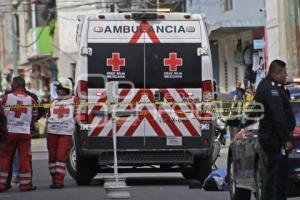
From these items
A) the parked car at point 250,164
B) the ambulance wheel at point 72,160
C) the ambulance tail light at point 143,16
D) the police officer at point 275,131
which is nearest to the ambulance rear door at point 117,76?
the ambulance tail light at point 143,16

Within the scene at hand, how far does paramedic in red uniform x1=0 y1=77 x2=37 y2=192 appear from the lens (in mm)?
15977

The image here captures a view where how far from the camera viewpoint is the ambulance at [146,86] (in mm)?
15922

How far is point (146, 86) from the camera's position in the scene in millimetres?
16078

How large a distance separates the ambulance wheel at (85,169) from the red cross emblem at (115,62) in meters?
1.68

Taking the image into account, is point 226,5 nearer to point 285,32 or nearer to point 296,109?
point 285,32

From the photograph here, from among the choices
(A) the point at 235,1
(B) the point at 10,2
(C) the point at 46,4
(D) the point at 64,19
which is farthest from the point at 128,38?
(B) the point at 10,2

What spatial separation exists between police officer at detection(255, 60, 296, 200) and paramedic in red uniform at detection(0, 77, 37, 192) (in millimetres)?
6028

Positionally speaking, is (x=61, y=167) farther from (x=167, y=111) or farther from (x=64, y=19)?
(x=64, y=19)

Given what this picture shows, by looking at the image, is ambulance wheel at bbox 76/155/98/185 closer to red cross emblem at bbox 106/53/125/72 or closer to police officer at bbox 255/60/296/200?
red cross emblem at bbox 106/53/125/72

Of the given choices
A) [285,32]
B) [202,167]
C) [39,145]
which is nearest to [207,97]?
[202,167]

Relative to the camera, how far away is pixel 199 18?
1625cm

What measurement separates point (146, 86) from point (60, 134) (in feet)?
5.42

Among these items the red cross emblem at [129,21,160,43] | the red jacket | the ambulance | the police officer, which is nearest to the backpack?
the ambulance

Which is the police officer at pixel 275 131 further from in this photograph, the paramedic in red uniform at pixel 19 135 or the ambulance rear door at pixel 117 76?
the paramedic in red uniform at pixel 19 135
